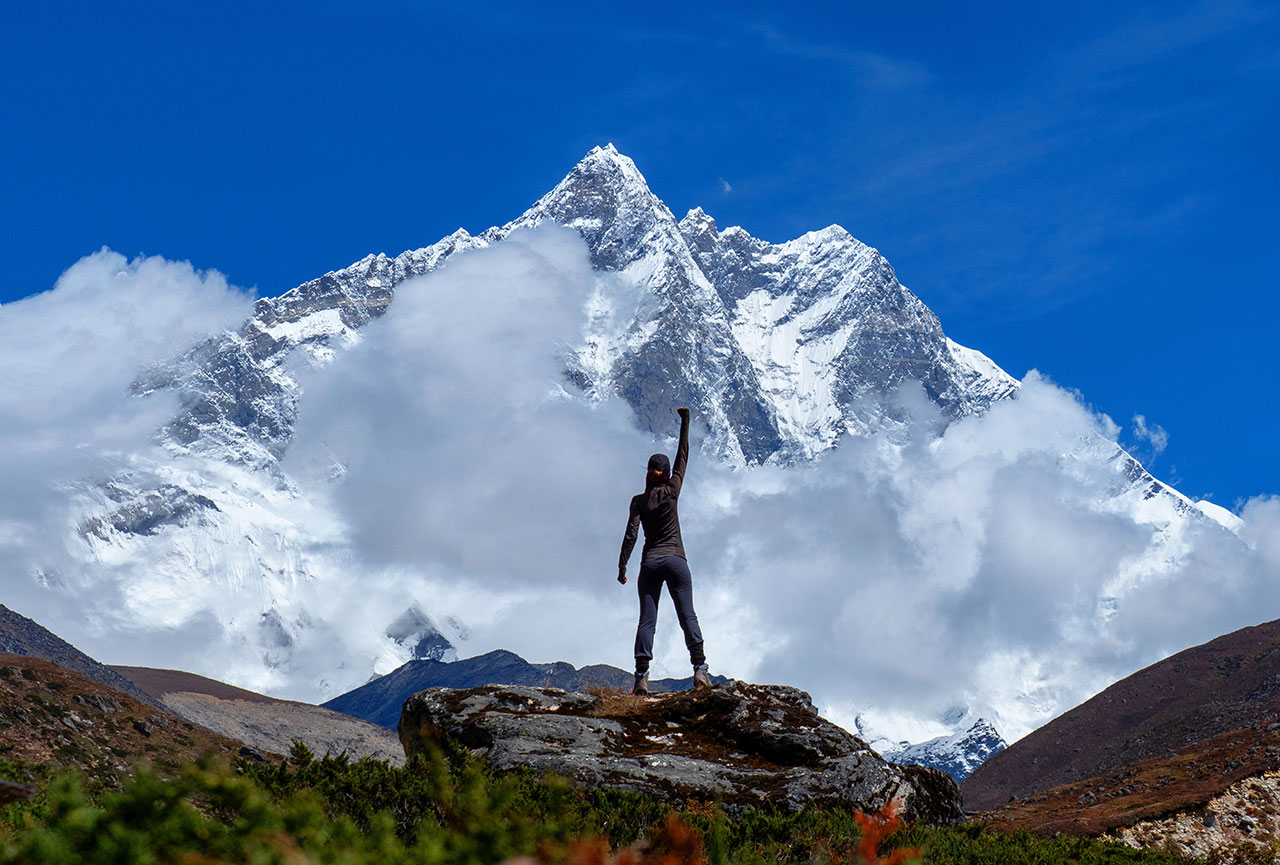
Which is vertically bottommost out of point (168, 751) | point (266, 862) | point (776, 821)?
point (266, 862)

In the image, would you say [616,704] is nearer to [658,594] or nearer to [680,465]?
[658,594]

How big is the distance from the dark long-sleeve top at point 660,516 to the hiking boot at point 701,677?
1551 millimetres

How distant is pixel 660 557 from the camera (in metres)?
14.6

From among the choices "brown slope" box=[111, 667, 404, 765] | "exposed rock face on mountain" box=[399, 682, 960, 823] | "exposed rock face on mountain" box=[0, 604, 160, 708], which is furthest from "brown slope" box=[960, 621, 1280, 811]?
"exposed rock face on mountain" box=[0, 604, 160, 708]

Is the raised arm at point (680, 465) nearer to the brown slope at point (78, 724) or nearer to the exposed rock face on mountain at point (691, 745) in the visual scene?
the exposed rock face on mountain at point (691, 745)

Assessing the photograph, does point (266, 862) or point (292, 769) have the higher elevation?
point (292, 769)

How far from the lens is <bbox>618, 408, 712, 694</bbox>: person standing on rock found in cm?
1455

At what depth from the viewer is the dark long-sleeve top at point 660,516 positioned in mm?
14648

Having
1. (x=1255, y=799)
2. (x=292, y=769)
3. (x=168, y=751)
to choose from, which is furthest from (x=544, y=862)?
(x=168, y=751)

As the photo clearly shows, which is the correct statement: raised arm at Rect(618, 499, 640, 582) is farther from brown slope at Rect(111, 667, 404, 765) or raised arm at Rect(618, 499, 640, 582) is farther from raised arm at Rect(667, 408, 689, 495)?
brown slope at Rect(111, 667, 404, 765)

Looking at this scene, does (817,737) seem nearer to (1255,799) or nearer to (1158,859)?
(1158,859)

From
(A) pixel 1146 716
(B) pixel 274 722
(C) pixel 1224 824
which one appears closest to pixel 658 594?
(C) pixel 1224 824

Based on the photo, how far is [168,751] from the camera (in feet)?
186

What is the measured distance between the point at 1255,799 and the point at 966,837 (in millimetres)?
18905
